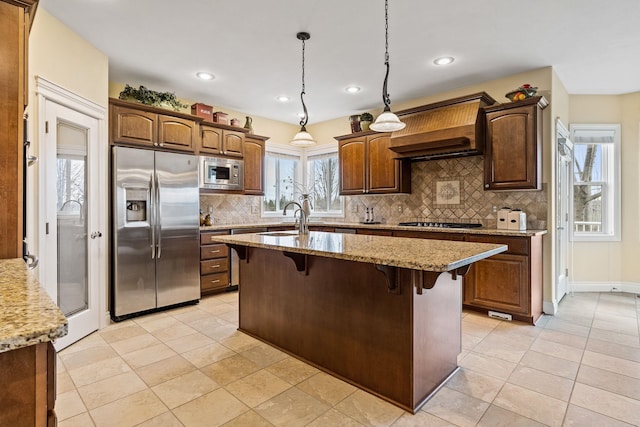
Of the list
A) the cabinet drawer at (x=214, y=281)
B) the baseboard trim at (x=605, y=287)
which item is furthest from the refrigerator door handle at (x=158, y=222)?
the baseboard trim at (x=605, y=287)

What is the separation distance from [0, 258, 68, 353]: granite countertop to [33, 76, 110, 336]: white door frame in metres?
1.85

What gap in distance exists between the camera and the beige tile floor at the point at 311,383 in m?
1.92

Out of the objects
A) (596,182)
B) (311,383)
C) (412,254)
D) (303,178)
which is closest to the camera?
(412,254)

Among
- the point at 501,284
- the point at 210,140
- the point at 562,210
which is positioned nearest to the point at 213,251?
the point at 210,140

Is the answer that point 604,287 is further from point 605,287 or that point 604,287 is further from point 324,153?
point 324,153

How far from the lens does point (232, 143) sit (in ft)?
16.0

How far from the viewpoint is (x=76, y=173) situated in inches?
123

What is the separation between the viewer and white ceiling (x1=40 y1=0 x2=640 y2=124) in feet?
8.68

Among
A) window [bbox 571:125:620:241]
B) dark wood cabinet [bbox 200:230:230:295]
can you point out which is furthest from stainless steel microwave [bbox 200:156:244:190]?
window [bbox 571:125:620:241]

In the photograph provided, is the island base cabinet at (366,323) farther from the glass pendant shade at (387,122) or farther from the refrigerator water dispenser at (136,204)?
the refrigerator water dispenser at (136,204)

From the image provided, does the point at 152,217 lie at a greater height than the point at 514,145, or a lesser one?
lesser

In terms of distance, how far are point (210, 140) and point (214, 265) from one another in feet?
5.48

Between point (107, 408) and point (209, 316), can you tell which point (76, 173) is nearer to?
point (209, 316)

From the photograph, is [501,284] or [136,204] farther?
[136,204]
